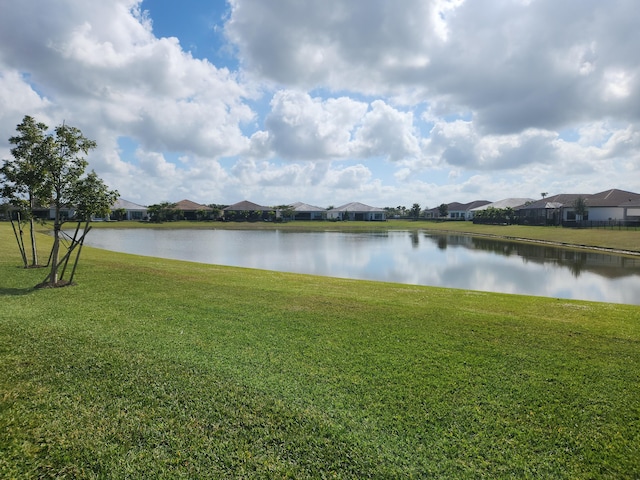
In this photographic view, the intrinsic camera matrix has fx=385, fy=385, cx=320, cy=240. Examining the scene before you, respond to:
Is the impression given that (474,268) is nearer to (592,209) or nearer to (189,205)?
(592,209)

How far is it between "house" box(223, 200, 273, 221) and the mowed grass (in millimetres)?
79267

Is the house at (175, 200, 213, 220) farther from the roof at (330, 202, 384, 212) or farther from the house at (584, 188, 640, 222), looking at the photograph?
the house at (584, 188, 640, 222)

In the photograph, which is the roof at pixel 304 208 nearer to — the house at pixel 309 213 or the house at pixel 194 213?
the house at pixel 309 213

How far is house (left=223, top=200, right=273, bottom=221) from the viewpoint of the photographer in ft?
283

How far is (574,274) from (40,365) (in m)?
23.1

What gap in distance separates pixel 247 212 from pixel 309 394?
83769 mm

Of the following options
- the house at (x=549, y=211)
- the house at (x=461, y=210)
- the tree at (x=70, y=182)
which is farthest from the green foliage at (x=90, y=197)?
the house at (x=461, y=210)

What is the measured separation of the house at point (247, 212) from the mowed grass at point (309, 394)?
7927 centimetres

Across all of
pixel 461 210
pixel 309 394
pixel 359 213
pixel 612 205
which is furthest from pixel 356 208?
pixel 309 394

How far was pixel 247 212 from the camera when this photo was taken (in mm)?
86375

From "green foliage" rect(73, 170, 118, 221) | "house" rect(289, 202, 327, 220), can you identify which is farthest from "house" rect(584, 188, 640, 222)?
"green foliage" rect(73, 170, 118, 221)

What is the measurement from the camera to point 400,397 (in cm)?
456

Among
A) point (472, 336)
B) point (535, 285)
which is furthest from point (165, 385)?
point (535, 285)

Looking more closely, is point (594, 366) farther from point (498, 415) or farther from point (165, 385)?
point (165, 385)
